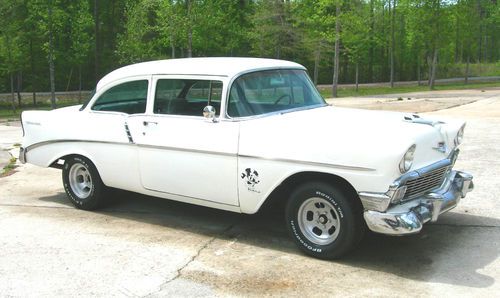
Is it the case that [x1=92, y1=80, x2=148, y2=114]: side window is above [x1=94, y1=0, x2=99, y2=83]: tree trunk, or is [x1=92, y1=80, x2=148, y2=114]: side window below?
below

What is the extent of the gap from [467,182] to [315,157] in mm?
1743

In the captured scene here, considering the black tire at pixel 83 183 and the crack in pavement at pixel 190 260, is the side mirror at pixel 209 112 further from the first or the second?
the black tire at pixel 83 183

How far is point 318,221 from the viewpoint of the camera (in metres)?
4.87

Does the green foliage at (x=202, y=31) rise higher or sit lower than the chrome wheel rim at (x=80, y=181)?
higher

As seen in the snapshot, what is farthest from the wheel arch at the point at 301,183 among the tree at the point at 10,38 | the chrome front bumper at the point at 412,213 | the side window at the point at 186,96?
the tree at the point at 10,38

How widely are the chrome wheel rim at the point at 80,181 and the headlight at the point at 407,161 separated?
3.90 metres

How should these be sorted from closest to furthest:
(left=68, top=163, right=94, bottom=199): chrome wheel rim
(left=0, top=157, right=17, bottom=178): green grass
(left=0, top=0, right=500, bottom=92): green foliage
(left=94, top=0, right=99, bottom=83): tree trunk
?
(left=68, top=163, right=94, bottom=199): chrome wheel rim, (left=0, top=157, right=17, bottom=178): green grass, (left=0, top=0, right=500, bottom=92): green foliage, (left=94, top=0, right=99, bottom=83): tree trunk

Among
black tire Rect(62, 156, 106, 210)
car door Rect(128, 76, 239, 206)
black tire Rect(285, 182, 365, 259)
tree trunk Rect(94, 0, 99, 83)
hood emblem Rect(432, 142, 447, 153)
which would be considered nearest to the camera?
black tire Rect(285, 182, 365, 259)

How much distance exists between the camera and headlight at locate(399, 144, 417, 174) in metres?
4.41

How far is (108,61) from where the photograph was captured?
4128 centimetres

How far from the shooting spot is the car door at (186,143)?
5.27m

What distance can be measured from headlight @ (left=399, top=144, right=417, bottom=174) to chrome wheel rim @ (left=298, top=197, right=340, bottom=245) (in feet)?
2.25

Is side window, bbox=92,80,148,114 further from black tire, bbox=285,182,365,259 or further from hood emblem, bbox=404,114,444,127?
hood emblem, bbox=404,114,444,127

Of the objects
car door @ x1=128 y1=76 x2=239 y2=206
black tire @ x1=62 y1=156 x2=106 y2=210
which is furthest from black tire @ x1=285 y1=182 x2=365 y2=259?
black tire @ x1=62 y1=156 x2=106 y2=210
